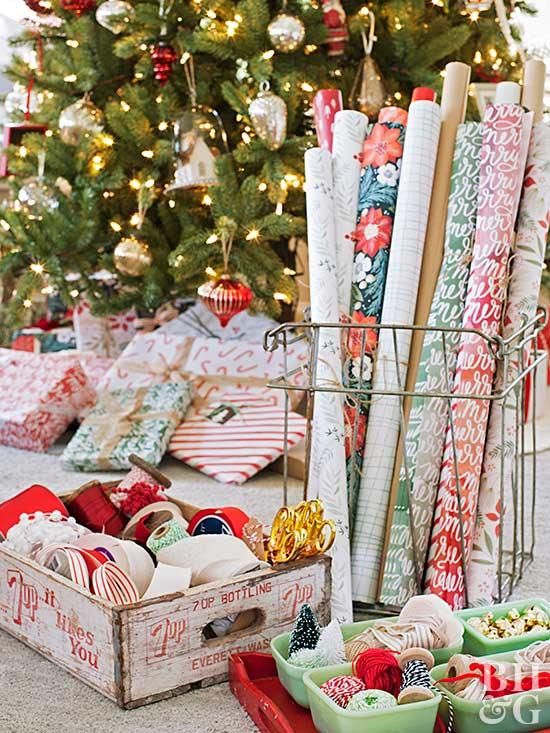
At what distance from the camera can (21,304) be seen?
7.18 ft

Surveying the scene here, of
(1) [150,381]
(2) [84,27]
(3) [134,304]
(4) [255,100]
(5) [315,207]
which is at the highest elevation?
(2) [84,27]

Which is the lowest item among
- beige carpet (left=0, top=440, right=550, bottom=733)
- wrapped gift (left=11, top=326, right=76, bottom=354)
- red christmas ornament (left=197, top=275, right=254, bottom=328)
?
beige carpet (left=0, top=440, right=550, bottom=733)

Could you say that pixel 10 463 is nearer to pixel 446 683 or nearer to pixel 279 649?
pixel 279 649

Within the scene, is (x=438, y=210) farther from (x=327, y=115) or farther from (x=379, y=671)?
(x=379, y=671)

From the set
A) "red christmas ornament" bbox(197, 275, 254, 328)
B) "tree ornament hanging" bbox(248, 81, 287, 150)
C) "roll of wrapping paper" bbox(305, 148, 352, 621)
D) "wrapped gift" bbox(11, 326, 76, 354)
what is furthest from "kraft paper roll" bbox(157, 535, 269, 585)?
"wrapped gift" bbox(11, 326, 76, 354)

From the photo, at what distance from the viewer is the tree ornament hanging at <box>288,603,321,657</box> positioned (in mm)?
917

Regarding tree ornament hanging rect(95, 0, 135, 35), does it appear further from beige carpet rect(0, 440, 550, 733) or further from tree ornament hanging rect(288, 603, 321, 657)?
tree ornament hanging rect(288, 603, 321, 657)

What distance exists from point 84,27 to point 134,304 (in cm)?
60

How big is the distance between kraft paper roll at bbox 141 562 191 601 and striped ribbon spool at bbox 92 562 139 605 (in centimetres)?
2

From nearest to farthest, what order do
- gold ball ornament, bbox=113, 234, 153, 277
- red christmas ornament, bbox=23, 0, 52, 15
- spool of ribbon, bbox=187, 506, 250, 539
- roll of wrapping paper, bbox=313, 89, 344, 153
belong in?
1. spool of ribbon, bbox=187, 506, 250, 539
2. roll of wrapping paper, bbox=313, 89, 344, 153
3. gold ball ornament, bbox=113, 234, 153, 277
4. red christmas ornament, bbox=23, 0, 52, 15

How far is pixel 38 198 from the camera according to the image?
6.92ft

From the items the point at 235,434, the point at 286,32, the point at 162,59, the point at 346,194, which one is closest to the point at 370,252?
the point at 346,194

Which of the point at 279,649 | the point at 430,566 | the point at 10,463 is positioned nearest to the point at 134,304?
the point at 10,463

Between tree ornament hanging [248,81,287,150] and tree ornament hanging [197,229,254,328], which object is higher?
tree ornament hanging [248,81,287,150]
